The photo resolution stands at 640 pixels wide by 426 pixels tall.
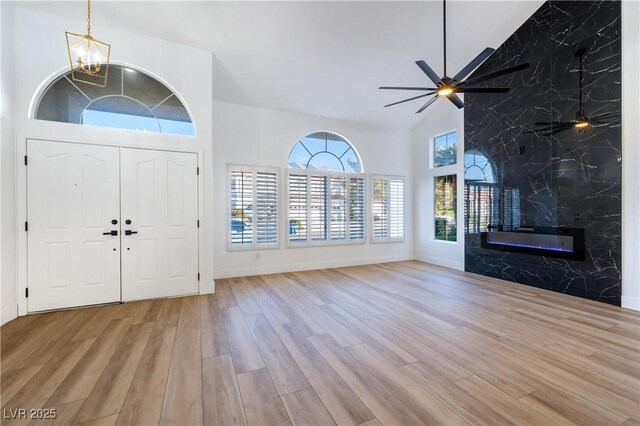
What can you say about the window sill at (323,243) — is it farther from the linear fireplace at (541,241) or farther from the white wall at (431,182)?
the linear fireplace at (541,241)

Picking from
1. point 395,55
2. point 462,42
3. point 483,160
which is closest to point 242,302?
point 395,55

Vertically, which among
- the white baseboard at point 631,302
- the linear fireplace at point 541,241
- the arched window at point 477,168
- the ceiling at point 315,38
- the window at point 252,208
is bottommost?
the white baseboard at point 631,302

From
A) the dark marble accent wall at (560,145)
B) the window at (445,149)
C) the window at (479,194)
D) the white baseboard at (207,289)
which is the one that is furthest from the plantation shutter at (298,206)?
the dark marble accent wall at (560,145)

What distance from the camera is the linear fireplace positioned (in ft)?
13.6

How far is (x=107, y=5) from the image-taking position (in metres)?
3.43

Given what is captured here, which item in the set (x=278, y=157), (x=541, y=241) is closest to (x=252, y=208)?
(x=278, y=157)

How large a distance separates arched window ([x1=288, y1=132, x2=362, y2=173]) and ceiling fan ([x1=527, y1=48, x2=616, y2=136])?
11.6 ft

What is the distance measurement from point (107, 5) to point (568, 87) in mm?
6700

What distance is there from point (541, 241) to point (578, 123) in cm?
192

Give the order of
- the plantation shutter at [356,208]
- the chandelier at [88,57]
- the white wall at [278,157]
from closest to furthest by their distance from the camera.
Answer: the chandelier at [88,57], the white wall at [278,157], the plantation shutter at [356,208]

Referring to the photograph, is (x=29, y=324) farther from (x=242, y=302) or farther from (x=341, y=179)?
(x=341, y=179)

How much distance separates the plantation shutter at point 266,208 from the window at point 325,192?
0.34 meters

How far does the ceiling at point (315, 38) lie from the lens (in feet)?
12.1

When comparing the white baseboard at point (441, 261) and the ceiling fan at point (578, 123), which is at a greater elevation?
the ceiling fan at point (578, 123)
